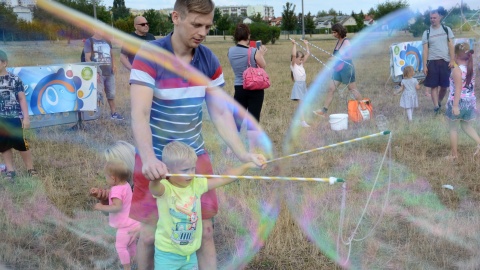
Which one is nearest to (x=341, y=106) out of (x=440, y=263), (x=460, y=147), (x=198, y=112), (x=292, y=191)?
(x=460, y=147)

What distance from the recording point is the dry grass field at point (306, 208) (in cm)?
350

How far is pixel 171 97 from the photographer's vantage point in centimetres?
265

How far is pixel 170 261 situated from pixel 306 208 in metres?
1.66

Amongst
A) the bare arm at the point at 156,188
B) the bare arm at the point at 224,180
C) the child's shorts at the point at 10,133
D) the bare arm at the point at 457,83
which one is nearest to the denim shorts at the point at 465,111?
the bare arm at the point at 457,83

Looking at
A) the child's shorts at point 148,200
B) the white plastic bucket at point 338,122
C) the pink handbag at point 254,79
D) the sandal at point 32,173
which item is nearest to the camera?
the child's shorts at point 148,200

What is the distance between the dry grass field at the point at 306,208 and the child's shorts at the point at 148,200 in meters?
0.67

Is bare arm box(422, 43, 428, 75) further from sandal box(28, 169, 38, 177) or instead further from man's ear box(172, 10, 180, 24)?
man's ear box(172, 10, 180, 24)

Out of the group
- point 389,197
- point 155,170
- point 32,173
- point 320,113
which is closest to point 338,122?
point 320,113

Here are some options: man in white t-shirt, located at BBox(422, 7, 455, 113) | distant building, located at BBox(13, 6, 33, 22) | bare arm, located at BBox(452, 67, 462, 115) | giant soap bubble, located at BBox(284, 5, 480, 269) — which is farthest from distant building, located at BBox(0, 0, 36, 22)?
man in white t-shirt, located at BBox(422, 7, 455, 113)

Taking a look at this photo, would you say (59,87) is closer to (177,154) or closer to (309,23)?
(177,154)

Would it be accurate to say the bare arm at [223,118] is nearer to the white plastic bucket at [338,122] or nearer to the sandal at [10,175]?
the sandal at [10,175]

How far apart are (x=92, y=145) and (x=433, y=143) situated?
4.11m

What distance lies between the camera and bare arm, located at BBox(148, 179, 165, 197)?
8.23 ft

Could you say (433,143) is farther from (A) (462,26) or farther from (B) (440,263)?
(B) (440,263)
